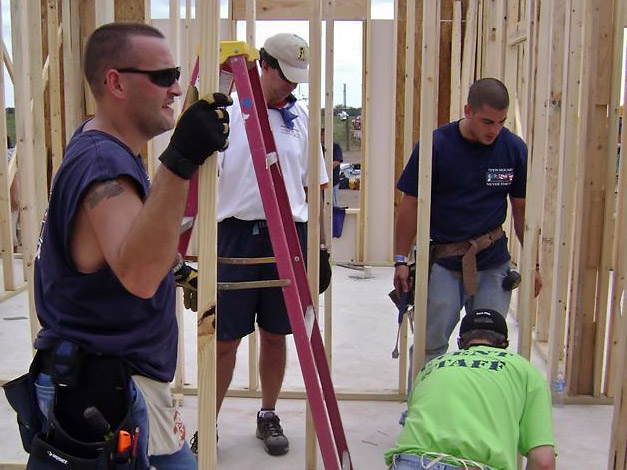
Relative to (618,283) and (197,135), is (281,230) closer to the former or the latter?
(197,135)

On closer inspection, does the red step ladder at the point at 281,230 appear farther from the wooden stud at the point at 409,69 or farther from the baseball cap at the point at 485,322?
the wooden stud at the point at 409,69

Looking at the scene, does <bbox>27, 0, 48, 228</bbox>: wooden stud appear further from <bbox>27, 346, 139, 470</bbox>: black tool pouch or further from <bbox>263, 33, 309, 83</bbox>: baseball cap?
<bbox>27, 346, 139, 470</bbox>: black tool pouch

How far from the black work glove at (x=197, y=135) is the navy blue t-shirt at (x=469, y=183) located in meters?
1.97

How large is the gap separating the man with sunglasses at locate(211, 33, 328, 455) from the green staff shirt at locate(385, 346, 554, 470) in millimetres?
1042

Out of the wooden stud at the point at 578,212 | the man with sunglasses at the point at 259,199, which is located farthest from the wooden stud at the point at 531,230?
the wooden stud at the point at 578,212

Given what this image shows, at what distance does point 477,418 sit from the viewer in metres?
2.15

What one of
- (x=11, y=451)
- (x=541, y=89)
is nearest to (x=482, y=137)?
(x=541, y=89)

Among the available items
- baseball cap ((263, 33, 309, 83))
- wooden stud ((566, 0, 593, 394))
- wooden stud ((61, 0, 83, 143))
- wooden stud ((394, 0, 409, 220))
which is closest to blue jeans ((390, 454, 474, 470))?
baseball cap ((263, 33, 309, 83))

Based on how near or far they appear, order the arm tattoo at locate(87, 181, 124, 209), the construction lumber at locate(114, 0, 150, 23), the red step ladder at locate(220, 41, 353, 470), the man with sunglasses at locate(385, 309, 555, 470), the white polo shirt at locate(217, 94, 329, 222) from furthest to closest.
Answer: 1. the construction lumber at locate(114, 0, 150, 23)
2. the white polo shirt at locate(217, 94, 329, 222)
3. the man with sunglasses at locate(385, 309, 555, 470)
4. the red step ladder at locate(220, 41, 353, 470)
5. the arm tattoo at locate(87, 181, 124, 209)

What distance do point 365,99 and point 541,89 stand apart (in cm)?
505

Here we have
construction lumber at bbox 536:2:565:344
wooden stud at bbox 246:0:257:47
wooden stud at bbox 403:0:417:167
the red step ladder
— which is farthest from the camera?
construction lumber at bbox 536:2:565:344

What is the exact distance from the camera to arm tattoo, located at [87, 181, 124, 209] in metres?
1.49

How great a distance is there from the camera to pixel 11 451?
3.30 meters

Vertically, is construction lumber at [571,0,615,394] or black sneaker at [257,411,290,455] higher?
construction lumber at [571,0,615,394]
